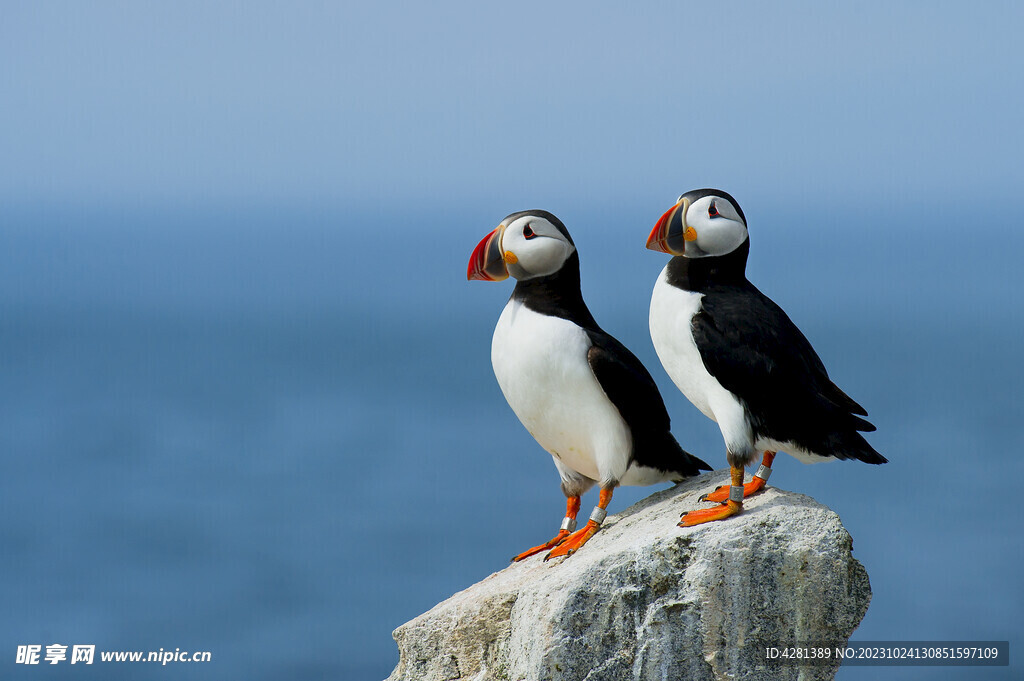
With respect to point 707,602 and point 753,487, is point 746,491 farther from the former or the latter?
point 707,602

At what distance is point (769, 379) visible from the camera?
6.20 meters

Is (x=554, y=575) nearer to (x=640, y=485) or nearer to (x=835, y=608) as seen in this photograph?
(x=640, y=485)

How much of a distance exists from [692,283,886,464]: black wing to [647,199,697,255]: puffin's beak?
353 millimetres

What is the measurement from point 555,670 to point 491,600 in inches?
30.0

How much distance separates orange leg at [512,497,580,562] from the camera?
7.06m

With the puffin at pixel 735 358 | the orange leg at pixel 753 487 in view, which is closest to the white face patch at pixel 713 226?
the puffin at pixel 735 358

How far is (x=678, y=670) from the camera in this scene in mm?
6066

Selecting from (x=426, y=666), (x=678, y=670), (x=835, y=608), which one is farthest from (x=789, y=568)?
(x=426, y=666)

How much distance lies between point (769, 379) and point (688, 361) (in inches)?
A: 16.8

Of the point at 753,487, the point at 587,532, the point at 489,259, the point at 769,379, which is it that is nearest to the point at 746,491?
the point at 753,487

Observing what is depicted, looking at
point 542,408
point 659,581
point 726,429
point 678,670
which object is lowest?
point 678,670

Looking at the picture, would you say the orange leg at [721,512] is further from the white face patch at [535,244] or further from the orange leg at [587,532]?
the white face patch at [535,244]

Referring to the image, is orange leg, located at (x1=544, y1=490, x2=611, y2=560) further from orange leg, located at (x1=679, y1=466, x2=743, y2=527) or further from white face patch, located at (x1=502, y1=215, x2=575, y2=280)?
white face patch, located at (x1=502, y1=215, x2=575, y2=280)

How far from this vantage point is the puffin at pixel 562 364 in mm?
6582
